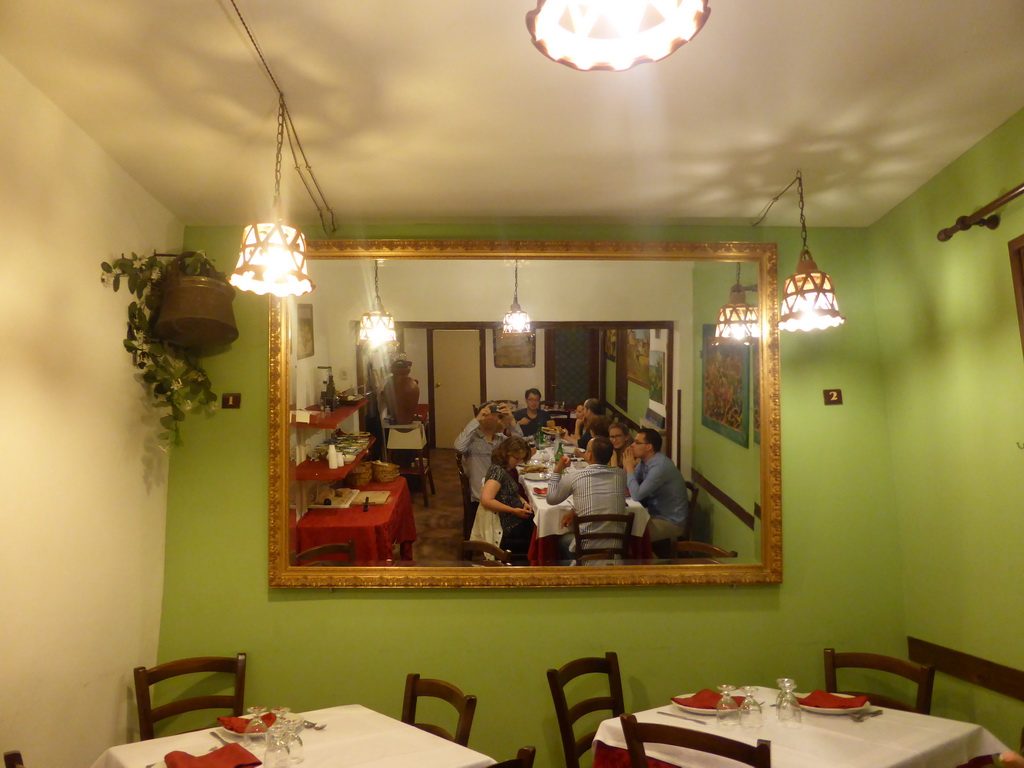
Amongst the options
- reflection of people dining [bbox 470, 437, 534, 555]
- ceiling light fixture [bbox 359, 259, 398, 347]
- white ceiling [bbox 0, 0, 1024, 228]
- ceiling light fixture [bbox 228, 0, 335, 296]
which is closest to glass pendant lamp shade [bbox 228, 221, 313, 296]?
ceiling light fixture [bbox 228, 0, 335, 296]

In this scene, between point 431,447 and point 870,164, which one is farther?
point 431,447

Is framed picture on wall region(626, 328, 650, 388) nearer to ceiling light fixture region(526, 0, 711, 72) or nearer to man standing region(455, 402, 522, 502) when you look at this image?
man standing region(455, 402, 522, 502)

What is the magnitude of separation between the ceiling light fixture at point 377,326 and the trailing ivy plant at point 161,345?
641 millimetres

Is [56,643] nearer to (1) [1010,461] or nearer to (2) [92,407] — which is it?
(2) [92,407]

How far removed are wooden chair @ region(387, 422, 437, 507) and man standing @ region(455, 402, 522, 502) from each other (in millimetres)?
163

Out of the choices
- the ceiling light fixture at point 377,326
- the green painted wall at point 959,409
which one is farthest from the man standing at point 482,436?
the green painted wall at point 959,409

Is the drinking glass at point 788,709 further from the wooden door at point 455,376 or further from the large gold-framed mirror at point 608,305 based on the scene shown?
the wooden door at point 455,376

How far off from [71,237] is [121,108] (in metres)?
0.47

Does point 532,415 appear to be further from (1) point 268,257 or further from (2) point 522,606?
(1) point 268,257

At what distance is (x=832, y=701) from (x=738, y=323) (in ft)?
5.08

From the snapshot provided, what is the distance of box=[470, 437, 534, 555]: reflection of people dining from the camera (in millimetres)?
2861

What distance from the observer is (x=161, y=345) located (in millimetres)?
2645

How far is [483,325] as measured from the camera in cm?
287

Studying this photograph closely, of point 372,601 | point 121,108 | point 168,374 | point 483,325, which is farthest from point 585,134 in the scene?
point 372,601
